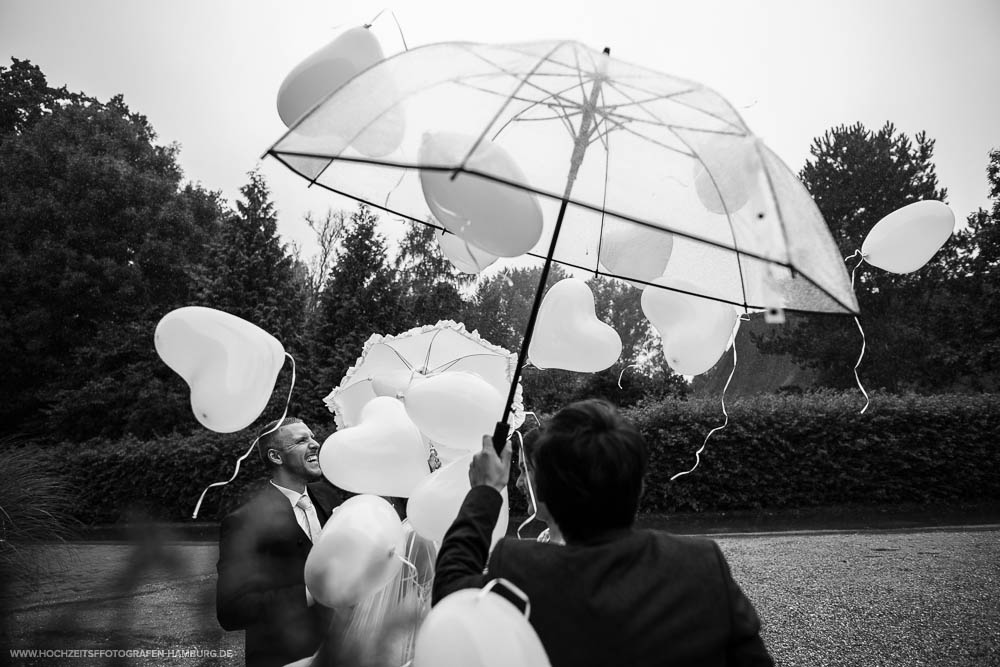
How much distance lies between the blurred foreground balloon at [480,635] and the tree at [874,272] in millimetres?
23239

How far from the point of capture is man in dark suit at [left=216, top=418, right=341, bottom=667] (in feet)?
6.91

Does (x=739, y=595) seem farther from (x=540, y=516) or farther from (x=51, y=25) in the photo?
(x=51, y=25)

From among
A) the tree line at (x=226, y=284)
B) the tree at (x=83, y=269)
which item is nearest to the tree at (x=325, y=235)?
the tree line at (x=226, y=284)

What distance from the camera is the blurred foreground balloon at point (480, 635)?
3.21 ft

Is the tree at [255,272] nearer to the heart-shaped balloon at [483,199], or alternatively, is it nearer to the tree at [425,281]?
the tree at [425,281]

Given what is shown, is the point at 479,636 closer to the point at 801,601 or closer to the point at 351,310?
the point at 801,601

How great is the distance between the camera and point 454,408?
185 centimetres

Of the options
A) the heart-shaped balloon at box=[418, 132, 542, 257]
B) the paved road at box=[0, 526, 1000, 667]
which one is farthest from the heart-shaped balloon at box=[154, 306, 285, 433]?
the paved road at box=[0, 526, 1000, 667]

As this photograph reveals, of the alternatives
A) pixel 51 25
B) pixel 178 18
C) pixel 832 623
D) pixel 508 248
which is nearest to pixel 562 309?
pixel 508 248

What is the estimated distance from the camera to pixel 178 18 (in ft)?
59.6

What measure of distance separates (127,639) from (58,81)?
25093 millimetres

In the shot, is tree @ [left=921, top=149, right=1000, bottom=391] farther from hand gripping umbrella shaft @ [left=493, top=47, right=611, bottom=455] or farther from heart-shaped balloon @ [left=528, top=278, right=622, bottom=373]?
hand gripping umbrella shaft @ [left=493, top=47, right=611, bottom=455]

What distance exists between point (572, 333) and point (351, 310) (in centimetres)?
1395

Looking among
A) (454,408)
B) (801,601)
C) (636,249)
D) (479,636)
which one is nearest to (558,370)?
(801,601)
